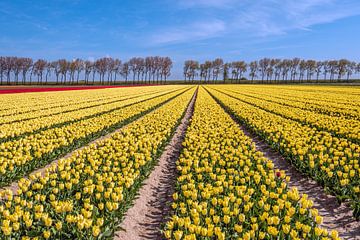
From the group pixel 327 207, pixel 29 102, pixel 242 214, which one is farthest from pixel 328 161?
pixel 29 102

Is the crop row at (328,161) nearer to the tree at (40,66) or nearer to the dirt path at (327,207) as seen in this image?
the dirt path at (327,207)

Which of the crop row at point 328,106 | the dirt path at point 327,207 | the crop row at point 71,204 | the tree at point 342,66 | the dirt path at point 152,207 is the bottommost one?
the dirt path at point 152,207

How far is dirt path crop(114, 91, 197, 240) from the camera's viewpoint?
4.93 m

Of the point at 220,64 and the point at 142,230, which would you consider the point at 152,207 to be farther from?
the point at 220,64

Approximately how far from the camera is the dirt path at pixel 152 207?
493cm

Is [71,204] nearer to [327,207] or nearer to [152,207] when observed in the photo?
[152,207]

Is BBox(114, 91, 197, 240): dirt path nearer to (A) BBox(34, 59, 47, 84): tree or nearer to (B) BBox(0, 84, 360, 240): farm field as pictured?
(B) BBox(0, 84, 360, 240): farm field

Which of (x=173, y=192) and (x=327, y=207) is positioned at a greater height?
(x=327, y=207)

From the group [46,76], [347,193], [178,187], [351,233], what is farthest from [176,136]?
[46,76]

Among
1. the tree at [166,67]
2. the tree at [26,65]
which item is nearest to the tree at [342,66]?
the tree at [166,67]

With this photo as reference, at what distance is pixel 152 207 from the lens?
5953 millimetres

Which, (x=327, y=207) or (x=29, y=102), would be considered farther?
(x=29, y=102)

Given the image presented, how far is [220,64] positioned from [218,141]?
122 meters

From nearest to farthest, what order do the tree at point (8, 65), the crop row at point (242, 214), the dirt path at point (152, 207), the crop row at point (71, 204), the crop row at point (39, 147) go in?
the crop row at point (242, 214) < the crop row at point (71, 204) < the dirt path at point (152, 207) < the crop row at point (39, 147) < the tree at point (8, 65)
